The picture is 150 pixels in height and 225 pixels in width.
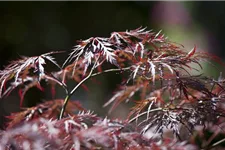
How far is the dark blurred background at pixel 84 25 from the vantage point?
5609 millimetres

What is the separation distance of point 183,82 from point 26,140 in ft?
1.24

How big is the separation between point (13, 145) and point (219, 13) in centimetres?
560

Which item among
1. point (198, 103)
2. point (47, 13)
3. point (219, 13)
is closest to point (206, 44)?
point (219, 13)

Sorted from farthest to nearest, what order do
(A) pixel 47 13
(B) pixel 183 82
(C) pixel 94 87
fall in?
(C) pixel 94 87 → (A) pixel 47 13 → (B) pixel 183 82

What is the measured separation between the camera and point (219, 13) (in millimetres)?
6258

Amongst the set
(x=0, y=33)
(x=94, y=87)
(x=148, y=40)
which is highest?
(x=148, y=40)

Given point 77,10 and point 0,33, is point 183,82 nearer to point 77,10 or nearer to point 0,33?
point 0,33

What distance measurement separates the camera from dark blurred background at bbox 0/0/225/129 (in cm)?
561

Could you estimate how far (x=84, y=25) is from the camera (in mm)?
6270

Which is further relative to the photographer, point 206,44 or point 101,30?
point 101,30

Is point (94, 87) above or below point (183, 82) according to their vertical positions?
below

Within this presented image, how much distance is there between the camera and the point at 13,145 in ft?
3.04

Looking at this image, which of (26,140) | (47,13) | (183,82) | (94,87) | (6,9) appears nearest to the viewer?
(26,140)

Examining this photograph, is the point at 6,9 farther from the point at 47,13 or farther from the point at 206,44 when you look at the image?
the point at 206,44
